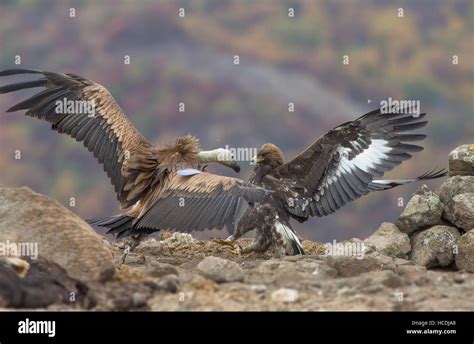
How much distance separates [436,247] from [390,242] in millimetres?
578

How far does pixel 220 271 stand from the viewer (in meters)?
8.80

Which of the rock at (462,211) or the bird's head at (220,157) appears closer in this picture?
the bird's head at (220,157)

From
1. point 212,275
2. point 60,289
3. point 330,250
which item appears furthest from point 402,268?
point 60,289

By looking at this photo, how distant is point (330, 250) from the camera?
12.3 metres

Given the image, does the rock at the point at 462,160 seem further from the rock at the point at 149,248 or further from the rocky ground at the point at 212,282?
the rock at the point at 149,248

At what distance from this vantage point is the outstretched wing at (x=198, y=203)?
33.9 ft

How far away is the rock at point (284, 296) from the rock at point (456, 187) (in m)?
4.84

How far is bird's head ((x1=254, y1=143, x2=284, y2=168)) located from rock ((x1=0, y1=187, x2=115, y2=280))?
3429mm

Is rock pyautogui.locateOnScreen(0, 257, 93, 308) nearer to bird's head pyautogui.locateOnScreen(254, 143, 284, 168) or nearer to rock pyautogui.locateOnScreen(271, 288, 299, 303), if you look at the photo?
rock pyautogui.locateOnScreen(271, 288, 299, 303)

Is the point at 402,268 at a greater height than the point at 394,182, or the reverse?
the point at 394,182

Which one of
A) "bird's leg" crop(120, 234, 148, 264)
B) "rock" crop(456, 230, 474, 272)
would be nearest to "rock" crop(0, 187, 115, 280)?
"bird's leg" crop(120, 234, 148, 264)

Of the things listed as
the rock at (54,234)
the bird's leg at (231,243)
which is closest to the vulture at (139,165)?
the bird's leg at (231,243)
